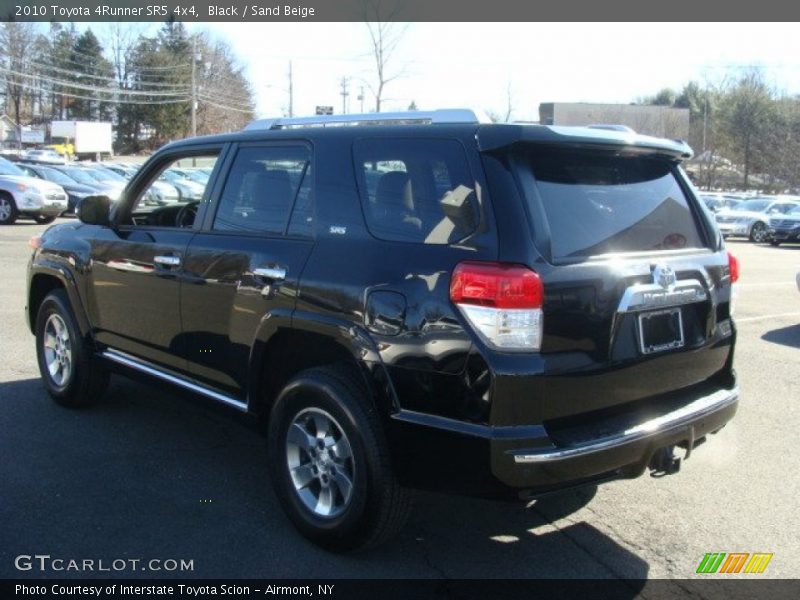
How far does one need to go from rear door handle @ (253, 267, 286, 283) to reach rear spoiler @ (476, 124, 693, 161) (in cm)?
115

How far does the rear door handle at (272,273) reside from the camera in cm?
368

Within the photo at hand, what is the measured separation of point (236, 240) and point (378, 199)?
0.95 metres

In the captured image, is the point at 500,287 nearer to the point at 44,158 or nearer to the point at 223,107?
the point at 44,158

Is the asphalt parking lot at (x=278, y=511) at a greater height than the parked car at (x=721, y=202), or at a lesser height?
lesser

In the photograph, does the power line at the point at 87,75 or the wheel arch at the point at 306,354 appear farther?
the power line at the point at 87,75

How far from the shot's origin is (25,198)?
20.5m

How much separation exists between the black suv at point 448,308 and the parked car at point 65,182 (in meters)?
22.0

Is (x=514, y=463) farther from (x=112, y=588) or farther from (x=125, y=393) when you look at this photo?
(x=125, y=393)

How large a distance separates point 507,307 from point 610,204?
0.86 m

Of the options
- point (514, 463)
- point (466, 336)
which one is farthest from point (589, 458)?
point (466, 336)

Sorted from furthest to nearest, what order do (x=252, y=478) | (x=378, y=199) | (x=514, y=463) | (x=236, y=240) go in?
(x=252, y=478) < (x=236, y=240) < (x=378, y=199) < (x=514, y=463)

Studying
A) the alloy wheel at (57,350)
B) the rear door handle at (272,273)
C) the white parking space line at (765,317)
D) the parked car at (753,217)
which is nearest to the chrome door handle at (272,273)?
the rear door handle at (272,273)

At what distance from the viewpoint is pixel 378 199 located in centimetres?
350

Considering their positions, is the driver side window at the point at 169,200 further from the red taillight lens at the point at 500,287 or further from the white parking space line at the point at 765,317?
the white parking space line at the point at 765,317
